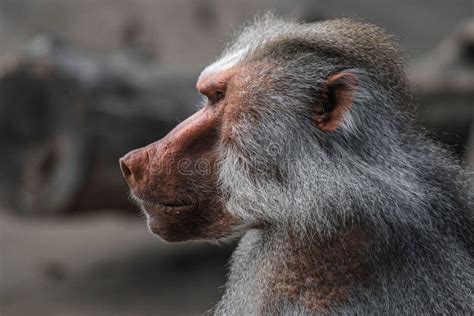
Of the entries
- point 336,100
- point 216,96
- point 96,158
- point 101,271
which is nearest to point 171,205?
point 216,96

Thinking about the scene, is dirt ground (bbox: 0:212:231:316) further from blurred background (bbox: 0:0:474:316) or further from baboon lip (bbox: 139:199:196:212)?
baboon lip (bbox: 139:199:196:212)

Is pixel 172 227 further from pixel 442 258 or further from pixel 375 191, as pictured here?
pixel 442 258

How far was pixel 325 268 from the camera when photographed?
7.80 ft

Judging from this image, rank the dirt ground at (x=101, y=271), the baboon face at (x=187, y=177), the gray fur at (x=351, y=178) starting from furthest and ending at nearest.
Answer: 1. the dirt ground at (x=101, y=271)
2. the baboon face at (x=187, y=177)
3. the gray fur at (x=351, y=178)

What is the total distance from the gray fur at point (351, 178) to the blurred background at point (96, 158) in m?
1.99

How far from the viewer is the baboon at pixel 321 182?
7.73 feet

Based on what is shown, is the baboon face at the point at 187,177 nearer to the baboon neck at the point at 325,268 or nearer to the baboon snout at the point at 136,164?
the baboon snout at the point at 136,164

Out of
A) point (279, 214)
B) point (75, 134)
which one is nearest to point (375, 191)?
point (279, 214)

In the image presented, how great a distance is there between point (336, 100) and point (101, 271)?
184 inches

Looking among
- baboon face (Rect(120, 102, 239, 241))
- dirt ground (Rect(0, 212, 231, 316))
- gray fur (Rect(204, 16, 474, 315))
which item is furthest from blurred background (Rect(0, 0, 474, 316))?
baboon face (Rect(120, 102, 239, 241))

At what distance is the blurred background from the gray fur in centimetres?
199

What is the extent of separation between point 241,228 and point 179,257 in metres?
4.42

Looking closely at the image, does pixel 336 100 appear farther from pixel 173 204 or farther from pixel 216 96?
pixel 173 204

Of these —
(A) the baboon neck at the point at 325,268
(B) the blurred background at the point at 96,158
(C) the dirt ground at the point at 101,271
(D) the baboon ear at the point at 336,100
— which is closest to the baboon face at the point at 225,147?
(D) the baboon ear at the point at 336,100
